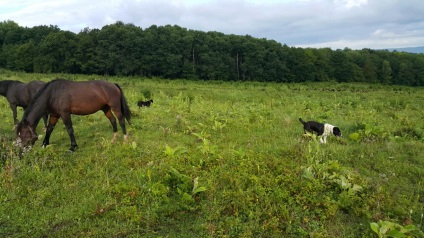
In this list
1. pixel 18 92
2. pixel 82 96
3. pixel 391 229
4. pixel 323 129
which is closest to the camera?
pixel 391 229

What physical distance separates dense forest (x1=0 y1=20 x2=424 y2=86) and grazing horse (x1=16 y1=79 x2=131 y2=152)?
47.4m

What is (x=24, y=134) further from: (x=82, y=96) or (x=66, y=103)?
(x=82, y=96)

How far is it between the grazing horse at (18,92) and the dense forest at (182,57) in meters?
43.4

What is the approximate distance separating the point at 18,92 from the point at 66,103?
470cm

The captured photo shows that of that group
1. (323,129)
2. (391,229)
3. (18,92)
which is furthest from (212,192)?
(18,92)

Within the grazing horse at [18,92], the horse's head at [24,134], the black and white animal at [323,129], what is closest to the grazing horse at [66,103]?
the horse's head at [24,134]

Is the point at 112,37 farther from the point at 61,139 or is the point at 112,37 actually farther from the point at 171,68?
the point at 61,139

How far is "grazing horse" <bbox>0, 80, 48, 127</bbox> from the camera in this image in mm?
11484

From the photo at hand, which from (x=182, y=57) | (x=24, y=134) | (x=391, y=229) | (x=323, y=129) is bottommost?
(x=391, y=229)

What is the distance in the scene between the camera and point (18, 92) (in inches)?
460

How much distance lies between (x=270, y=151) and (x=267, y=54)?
57861 mm

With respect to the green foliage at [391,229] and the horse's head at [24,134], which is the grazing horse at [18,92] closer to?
the horse's head at [24,134]

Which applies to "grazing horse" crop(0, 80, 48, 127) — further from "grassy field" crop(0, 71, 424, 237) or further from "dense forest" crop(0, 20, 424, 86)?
"dense forest" crop(0, 20, 424, 86)

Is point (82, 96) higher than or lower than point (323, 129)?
higher
